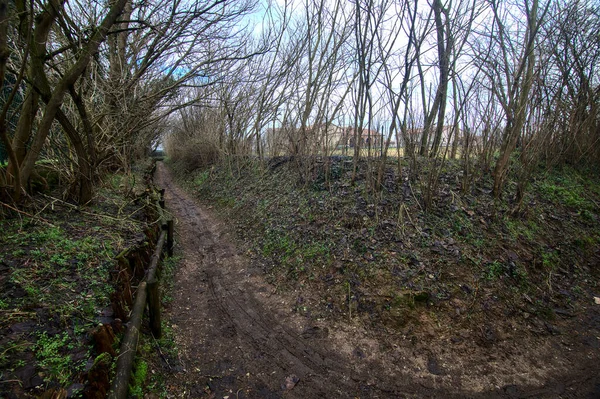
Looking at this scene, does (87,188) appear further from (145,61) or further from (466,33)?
(466,33)

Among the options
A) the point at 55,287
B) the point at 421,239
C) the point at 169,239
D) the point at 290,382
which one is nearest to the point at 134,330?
the point at 55,287

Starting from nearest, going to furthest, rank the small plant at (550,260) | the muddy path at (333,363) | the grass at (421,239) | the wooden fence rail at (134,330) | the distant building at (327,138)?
1. the wooden fence rail at (134,330)
2. the muddy path at (333,363)
3. the grass at (421,239)
4. the small plant at (550,260)
5. the distant building at (327,138)

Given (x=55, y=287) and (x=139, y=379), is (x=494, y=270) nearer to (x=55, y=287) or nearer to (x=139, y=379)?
(x=139, y=379)

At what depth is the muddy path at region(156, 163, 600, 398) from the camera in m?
2.96

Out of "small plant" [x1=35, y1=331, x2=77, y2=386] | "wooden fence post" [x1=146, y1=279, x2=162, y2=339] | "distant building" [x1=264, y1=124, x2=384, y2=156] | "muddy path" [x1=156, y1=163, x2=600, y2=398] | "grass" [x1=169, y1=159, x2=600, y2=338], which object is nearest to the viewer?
"small plant" [x1=35, y1=331, x2=77, y2=386]

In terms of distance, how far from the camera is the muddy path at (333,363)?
2965 mm

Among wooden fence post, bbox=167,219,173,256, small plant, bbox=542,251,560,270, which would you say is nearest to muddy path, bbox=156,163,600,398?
small plant, bbox=542,251,560,270

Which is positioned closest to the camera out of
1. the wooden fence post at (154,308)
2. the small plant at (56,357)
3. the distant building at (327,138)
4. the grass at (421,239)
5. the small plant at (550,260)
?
the small plant at (56,357)

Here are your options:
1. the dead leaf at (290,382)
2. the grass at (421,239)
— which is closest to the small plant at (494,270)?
the grass at (421,239)

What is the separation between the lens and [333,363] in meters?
3.33

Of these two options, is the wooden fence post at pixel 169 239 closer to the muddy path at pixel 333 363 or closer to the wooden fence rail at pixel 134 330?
the wooden fence rail at pixel 134 330

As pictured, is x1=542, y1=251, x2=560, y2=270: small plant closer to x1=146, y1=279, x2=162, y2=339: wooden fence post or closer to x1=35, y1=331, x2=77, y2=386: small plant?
x1=146, y1=279, x2=162, y2=339: wooden fence post

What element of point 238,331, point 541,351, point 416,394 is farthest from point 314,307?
point 541,351

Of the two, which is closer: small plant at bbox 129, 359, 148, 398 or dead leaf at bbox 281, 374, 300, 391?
small plant at bbox 129, 359, 148, 398
